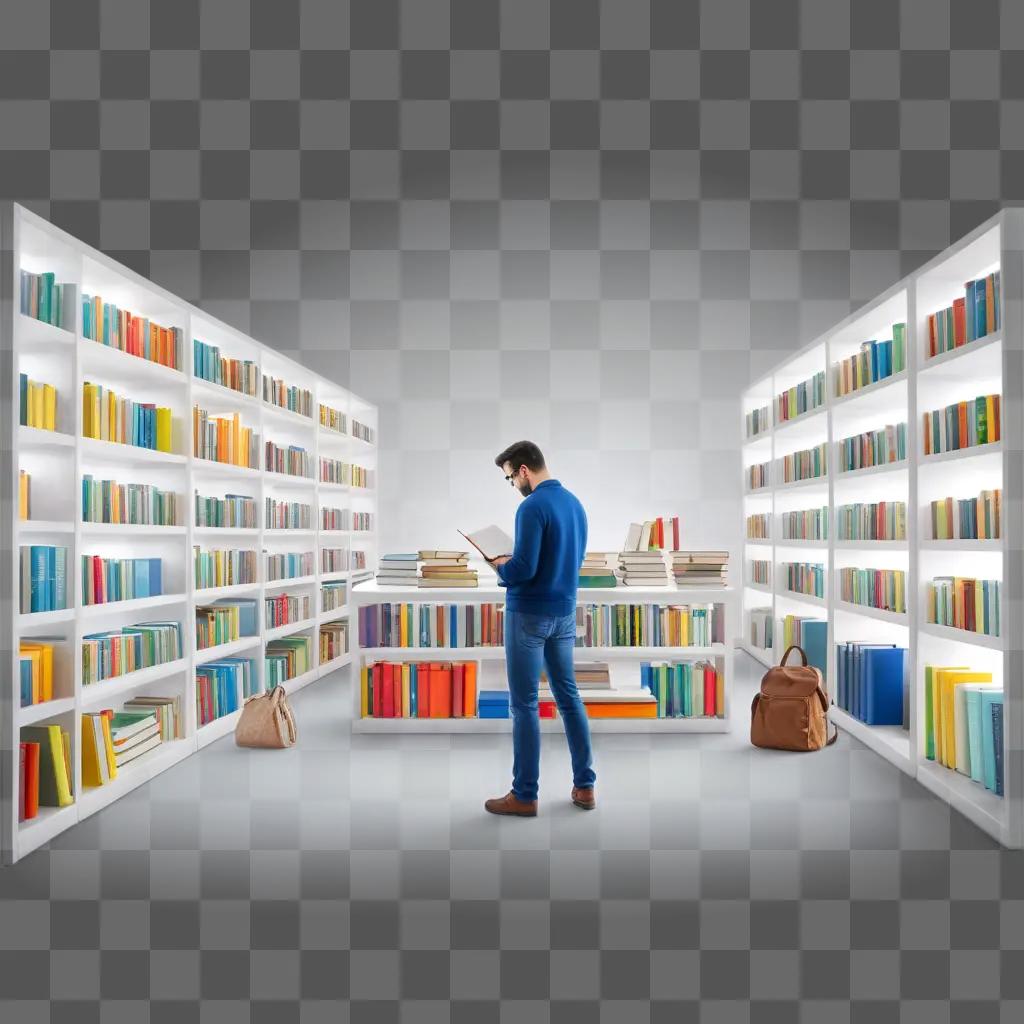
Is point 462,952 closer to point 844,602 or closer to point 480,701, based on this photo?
point 480,701

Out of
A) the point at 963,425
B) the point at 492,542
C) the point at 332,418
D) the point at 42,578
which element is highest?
the point at 332,418

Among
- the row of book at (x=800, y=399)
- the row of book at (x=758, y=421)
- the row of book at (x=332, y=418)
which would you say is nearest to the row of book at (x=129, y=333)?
the row of book at (x=332, y=418)

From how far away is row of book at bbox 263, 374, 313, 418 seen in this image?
6012 mm

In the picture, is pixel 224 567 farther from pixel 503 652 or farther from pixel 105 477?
pixel 503 652

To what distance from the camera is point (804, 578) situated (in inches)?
251

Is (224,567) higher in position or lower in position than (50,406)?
lower

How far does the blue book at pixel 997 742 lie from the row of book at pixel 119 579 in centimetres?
384

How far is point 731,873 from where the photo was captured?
117 inches

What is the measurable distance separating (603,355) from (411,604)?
13.9 feet

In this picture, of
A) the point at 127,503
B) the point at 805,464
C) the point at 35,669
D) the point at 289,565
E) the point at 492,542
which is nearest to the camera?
the point at 35,669

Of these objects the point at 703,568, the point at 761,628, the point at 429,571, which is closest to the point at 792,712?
the point at 703,568

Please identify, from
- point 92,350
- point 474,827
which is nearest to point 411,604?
point 474,827

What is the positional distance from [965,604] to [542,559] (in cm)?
187

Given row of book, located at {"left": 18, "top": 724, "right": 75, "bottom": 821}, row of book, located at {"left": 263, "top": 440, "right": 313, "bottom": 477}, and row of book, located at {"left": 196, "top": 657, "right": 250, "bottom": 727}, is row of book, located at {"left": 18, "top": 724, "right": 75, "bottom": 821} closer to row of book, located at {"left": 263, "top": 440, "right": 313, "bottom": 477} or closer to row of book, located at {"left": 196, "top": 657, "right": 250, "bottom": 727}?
row of book, located at {"left": 196, "top": 657, "right": 250, "bottom": 727}
